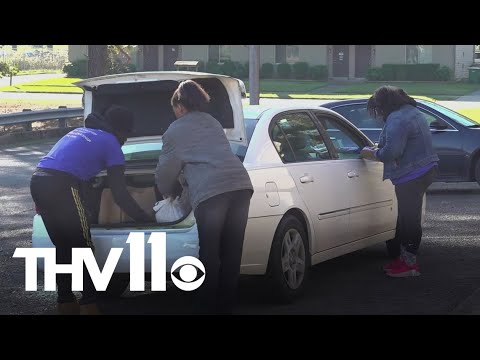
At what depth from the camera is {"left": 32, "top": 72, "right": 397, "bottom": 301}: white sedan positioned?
25.5 ft

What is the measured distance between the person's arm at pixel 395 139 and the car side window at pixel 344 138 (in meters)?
0.44

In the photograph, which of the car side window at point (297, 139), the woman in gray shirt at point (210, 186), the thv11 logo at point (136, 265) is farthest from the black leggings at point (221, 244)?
the car side window at point (297, 139)

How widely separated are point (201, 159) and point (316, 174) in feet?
6.13

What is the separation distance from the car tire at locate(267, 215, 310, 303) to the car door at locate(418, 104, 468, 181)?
279 inches

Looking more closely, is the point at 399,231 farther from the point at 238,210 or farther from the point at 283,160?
the point at 238,210

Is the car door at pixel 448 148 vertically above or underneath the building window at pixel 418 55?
underneath

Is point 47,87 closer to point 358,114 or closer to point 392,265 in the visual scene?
point 358,114

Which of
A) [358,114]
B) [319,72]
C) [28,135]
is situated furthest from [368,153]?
[319,72]

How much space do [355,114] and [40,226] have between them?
826cm

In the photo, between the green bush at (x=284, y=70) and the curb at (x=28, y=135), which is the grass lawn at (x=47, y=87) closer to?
the green bush at (x=284, y=70)

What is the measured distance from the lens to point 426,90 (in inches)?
1890

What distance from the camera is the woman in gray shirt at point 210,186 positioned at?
Answer: 6973mm

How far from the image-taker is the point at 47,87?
5100cm
